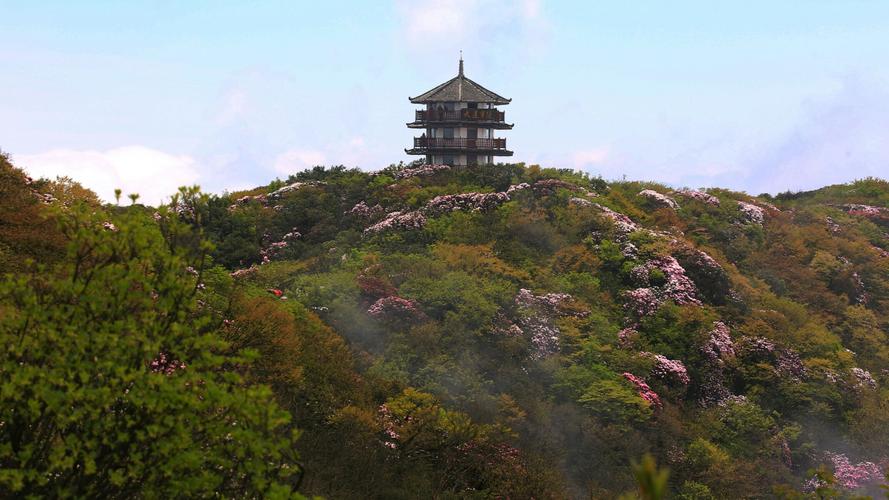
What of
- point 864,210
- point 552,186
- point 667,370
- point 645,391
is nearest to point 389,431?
point 645,391

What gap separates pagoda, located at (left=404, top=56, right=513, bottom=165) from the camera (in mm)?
69500

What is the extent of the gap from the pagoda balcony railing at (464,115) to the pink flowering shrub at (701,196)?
14758 millimetres

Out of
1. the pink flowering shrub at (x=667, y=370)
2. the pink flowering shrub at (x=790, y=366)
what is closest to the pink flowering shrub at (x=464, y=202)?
the pink flowering shrub at (x=667, y=370)

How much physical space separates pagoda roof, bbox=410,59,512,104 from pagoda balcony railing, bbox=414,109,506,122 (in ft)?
2.66

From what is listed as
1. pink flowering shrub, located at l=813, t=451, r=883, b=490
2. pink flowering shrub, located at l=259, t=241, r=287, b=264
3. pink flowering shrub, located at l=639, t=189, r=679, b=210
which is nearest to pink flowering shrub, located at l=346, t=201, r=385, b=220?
pink flowering shrub, located at l=259, t=241, r=287, b=264

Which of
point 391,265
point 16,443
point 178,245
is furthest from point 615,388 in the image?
point 16,443

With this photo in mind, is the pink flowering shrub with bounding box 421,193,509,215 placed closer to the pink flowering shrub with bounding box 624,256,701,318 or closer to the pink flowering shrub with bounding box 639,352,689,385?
the pink flowering shrub with bounding box 624,256,701,318

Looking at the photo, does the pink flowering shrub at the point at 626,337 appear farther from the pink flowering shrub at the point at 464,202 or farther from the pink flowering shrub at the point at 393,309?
the pink flowering shrub at the point at 464,202

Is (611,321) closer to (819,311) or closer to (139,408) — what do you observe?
(819,311)

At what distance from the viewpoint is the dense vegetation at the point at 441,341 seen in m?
17.8

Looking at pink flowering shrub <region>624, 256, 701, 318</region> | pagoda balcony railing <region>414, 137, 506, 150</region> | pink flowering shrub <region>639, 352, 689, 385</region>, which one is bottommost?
pink flowering shrub <region>639, 352, 689, 385</region>

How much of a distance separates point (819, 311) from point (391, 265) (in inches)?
1011

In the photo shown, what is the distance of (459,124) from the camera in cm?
6969

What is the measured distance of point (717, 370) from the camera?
44688 millimetres
